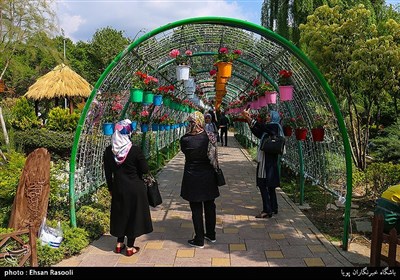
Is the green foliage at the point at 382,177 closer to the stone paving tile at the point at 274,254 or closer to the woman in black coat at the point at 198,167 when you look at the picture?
the stone paving tile at the point at 274,254

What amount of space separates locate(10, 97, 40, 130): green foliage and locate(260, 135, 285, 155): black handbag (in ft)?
31.1

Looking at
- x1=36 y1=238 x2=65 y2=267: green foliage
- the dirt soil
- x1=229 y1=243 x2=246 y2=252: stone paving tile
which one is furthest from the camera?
the dirt soil

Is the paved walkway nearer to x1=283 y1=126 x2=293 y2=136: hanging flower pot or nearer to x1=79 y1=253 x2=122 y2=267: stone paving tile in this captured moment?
x1=79 y1=253 x2=122 y2=267: stone paving tile

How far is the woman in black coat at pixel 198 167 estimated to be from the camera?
4551 millimetres

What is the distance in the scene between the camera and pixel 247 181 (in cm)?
945

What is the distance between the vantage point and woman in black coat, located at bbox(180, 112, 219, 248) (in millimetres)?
4551

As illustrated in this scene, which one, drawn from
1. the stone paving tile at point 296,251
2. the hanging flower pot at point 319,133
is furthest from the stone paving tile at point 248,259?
the hanging flower pot at point 319,133

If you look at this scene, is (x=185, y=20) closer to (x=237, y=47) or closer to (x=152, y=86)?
(x=152, y=86)

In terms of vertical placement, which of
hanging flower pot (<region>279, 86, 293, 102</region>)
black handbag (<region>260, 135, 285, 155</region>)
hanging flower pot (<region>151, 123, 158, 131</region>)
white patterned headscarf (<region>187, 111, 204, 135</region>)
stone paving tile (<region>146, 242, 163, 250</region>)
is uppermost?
hanging flower pot (<region>279, 86, 293, 102</region>)

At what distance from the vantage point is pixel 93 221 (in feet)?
17.4

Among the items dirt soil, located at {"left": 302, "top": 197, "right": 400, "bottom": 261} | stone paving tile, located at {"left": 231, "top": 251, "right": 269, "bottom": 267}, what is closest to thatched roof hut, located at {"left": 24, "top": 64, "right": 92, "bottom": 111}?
dirt soil, located at {"left": 302, "top": 197, "right": 400, "bottom": 261}
